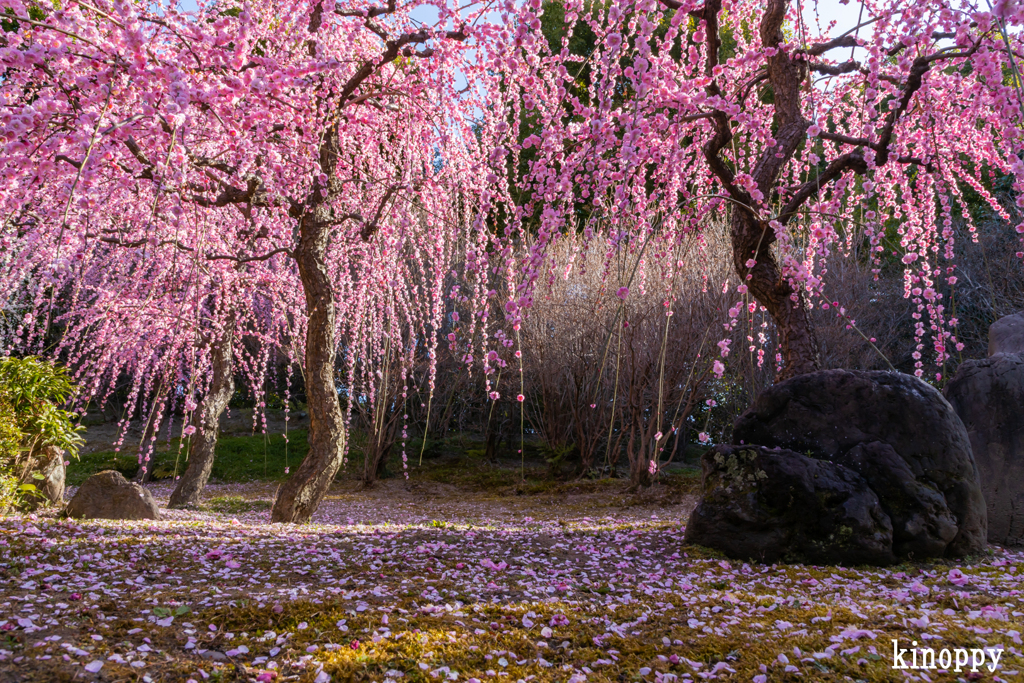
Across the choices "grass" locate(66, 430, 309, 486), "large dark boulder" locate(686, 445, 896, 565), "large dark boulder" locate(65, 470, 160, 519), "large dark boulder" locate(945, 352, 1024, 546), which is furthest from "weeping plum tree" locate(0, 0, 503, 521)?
"grass" locate(66, 430, 309, 486)

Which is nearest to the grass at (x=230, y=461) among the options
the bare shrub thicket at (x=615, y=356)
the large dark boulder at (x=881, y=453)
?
the bare shrub thicket at (x=615, y=356)

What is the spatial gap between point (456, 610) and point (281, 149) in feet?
13.9

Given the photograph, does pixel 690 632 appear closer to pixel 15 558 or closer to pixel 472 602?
pixel 472 602

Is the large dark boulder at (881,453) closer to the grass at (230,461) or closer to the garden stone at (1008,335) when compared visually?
A: the garden stone at (1008,335)

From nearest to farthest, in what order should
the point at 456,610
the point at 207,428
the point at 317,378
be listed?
the point at 456,610
the point at 317,378
the point at 207,428

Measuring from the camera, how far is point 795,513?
14.7 ft

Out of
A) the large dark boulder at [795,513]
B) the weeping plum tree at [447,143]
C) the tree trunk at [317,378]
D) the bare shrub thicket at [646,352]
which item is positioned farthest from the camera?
the bare shrub thicket at [646,352]

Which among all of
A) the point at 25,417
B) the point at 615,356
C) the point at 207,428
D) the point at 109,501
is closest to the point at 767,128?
the point at 615,356

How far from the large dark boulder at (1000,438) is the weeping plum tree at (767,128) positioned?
97 cm

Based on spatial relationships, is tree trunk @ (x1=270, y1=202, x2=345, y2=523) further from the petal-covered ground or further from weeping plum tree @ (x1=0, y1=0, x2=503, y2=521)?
the petal-covered ground

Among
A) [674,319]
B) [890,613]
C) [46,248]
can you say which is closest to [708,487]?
[890,613]

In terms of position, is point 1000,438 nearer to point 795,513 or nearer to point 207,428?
point 795,513

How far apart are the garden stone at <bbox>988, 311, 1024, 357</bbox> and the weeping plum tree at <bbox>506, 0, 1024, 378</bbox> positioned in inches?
75.8

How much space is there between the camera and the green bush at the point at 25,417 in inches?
241
